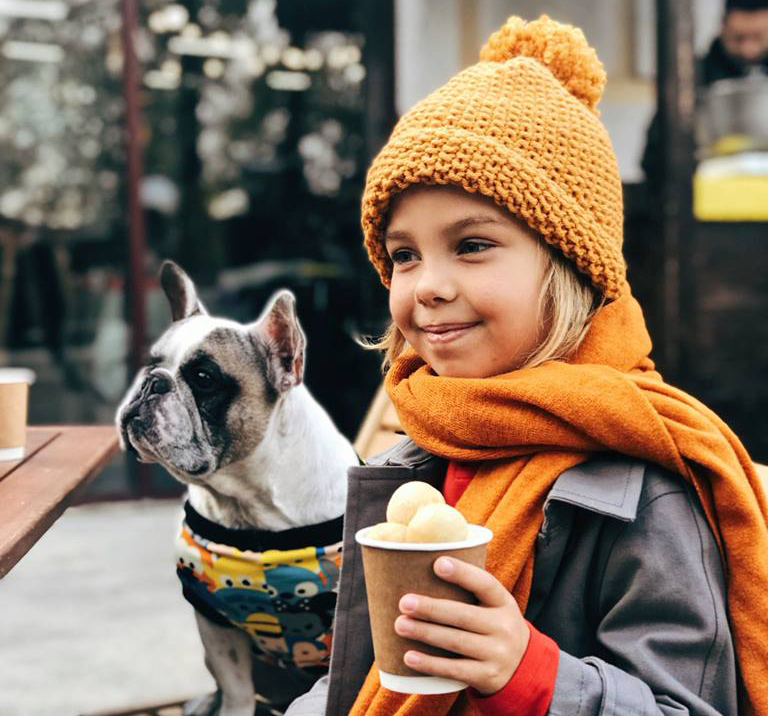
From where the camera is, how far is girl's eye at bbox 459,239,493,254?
1363 millimetres

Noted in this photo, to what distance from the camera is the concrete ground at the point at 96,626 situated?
3.27 m

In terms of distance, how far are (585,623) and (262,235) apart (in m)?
4.86

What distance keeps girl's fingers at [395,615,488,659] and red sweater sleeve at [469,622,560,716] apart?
0.28 feet

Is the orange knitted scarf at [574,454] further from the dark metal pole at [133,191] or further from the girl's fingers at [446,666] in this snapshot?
the dark metal pole at [133,191]

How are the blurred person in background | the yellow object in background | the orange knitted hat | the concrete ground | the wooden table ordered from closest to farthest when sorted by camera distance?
the orange knitted hat < the wooden table < the concrete ground < the yellow object in background < the blurred person in background

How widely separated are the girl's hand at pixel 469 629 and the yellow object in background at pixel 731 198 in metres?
3.92

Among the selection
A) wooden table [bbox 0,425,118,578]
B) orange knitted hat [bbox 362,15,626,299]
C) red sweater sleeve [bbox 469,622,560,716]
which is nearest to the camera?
red sweater sleeve [bbox 469,622,560,716]

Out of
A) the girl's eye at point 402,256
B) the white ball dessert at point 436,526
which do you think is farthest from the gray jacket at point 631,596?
the girl's eye at point 402,256

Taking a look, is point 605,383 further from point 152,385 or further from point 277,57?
point 277,57

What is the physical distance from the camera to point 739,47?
4816mm

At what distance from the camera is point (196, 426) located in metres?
1.62

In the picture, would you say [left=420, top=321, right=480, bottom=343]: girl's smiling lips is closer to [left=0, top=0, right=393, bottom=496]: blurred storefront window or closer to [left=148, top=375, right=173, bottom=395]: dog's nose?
[left=148, top=375, right=173, bottom=395]: dog's nose

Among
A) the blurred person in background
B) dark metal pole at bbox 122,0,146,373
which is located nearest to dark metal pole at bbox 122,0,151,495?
dark metal pole at bbox 122,0,146,373

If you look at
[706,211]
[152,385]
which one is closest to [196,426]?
[152,385]
